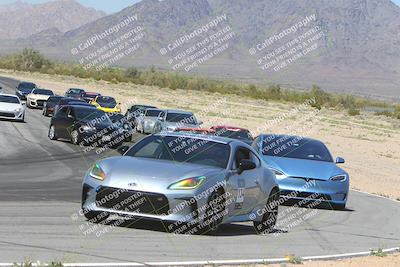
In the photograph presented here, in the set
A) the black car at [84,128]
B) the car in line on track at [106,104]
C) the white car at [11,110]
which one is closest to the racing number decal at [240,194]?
the black car at [84,128]

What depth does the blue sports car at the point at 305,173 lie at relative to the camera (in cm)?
1686

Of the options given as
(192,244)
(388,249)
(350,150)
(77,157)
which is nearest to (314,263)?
(192,244)

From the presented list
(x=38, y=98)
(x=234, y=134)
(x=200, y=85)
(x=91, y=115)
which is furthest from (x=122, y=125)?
(x=200, y=85)

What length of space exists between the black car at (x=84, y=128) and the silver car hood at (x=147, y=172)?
19.3 meters

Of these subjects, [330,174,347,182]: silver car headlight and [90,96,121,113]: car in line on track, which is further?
[90,96,121,113]: car in line on track

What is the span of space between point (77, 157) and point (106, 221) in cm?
1410

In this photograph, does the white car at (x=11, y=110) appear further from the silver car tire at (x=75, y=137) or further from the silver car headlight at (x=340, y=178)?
the silver car headlight at (x=340, y=178)

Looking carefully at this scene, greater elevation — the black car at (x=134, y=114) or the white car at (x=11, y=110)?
the white car at (x=11, y=110)

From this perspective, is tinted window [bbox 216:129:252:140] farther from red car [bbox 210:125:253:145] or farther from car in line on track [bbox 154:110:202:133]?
car in line on track [bbox 154:110:202:133]

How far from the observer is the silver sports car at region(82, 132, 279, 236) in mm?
11008

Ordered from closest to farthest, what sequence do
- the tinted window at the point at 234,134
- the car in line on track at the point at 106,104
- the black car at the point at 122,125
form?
1. the tinted window at the point at 234,134
2. the black car at the point at 122,125
3. the car in line on track at the point at 106,104

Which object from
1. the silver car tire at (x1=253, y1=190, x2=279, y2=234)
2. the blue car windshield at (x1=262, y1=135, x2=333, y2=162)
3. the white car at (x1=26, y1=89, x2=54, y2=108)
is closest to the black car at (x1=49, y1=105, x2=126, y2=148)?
the blue car windshield at (x1=262, y1=135, x2=333, y2=162)

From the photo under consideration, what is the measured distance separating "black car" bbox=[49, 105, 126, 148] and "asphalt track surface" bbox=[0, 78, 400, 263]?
33.2 feet

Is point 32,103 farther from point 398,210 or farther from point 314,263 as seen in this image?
point 314,263
